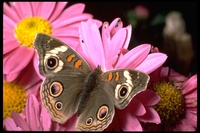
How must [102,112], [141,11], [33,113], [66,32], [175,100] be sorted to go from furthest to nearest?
1. [141,11]
2. [66,32]
3. [175,100]
4. [33,113]
5. [102,112]

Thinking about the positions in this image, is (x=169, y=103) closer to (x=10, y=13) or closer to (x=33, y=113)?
(x=33, y=113)

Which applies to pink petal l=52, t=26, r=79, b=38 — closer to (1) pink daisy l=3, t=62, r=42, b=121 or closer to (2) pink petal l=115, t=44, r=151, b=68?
(1) pink daisy l=3, t=62, r=42, b=121

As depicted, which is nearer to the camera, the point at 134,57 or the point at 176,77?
the point at 134,57

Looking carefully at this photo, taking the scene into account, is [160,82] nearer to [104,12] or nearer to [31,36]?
[104,12]

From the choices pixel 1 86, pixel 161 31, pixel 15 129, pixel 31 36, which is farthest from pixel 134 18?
pixel 15 129

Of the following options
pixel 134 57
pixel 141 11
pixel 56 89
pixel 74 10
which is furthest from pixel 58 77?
pixel 141 11

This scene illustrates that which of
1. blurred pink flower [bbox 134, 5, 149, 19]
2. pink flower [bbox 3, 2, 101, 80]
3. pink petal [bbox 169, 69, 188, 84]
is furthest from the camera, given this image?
blurred pink flower [bbox 134, 5, 149, 19]

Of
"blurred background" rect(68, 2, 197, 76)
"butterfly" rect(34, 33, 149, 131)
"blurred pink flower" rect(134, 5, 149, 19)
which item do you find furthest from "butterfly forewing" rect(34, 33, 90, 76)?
"blurred pink flower" rect(134, 5, 149, 19)
